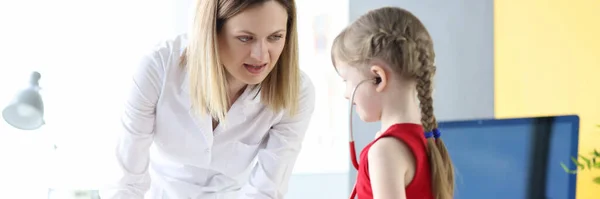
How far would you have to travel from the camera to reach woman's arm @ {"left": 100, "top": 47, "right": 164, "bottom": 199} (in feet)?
5.36

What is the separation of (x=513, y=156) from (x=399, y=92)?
0.72m

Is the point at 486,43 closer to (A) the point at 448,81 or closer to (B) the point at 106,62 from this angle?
(A) the point at 448,81

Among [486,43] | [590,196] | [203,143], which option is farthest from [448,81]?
[203,143]

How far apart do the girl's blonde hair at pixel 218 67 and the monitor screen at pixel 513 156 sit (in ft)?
1.26

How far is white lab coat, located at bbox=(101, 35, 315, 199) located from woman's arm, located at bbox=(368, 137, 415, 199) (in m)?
0.60

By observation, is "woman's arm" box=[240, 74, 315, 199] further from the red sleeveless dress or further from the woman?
the red sleeveless dress

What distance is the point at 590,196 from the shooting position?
1.98 meters

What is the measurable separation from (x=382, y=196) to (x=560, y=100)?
1069 mm

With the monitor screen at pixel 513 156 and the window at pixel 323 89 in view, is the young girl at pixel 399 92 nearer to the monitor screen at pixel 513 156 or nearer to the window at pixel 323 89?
the monitor screen at pixel 513 156

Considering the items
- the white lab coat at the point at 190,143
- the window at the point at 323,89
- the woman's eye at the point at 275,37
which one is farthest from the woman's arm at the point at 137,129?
the window at the point at 323,89

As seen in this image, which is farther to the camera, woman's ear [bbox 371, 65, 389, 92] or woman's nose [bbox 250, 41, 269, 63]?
woman's nose [bbox 250, 41, 269, 63]

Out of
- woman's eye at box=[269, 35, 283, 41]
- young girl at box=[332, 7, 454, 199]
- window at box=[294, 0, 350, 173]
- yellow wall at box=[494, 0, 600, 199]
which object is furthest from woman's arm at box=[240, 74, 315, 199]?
window at box=[294, 0, 350, 173]

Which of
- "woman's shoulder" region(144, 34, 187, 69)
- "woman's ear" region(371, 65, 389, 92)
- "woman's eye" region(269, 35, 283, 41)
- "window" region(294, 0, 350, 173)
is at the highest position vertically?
"woman's eye" region(269, 35, 283, 41)

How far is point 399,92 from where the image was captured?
122 cm
